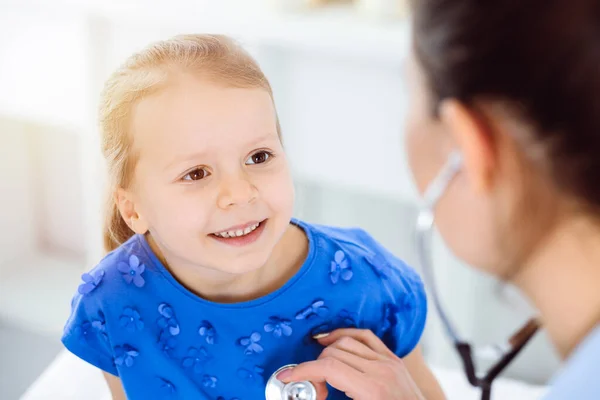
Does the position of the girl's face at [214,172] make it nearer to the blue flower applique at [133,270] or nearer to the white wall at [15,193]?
the blue flower applique at [133,270]

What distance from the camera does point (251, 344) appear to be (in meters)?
1.04

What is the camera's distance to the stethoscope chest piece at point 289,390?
40.1 inches

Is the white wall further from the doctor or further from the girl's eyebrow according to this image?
the doctor

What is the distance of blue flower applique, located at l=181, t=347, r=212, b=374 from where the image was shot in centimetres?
105

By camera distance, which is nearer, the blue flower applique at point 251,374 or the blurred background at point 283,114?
the blue flower applique at point 251,374

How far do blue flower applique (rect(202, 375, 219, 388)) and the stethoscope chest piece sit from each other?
7cm

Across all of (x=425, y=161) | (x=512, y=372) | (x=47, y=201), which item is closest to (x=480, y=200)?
(x=425, y=161)

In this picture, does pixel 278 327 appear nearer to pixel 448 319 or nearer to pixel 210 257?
pixel 210 257

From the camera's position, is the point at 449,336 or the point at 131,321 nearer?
the point at 449,336

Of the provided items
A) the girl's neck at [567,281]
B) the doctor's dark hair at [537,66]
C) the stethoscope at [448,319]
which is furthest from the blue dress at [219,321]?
the doctor's dark hair at [537,66]

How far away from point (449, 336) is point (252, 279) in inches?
11.5

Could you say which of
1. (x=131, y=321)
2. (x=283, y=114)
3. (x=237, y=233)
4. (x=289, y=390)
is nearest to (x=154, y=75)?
(x=237, y=233)

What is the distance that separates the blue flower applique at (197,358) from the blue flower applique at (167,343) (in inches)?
0.8

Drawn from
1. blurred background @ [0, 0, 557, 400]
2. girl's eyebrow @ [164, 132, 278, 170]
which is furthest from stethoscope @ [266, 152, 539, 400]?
blurred background @ [0, 0, 557, 400]
